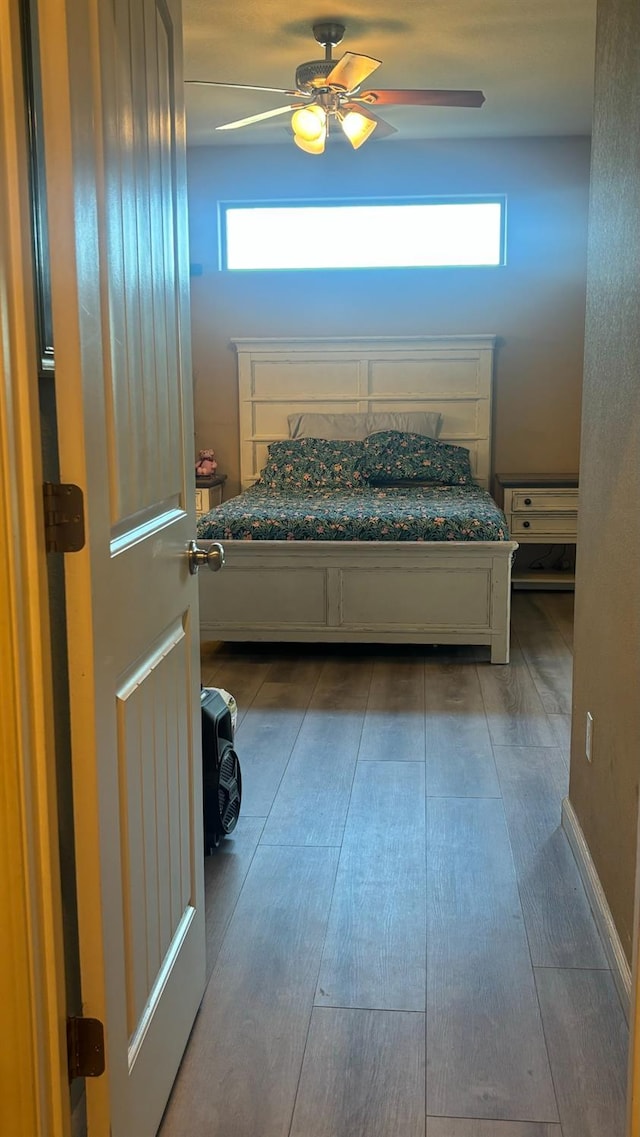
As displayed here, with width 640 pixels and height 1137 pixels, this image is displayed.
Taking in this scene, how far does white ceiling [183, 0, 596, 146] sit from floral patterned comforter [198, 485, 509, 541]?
83.1 inches

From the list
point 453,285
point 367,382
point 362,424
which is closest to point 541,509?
point 362,424

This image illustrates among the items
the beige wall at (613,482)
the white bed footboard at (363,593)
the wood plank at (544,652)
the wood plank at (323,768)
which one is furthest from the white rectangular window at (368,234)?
the beige wall at (613,482)

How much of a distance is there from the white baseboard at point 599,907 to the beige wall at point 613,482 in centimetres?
4

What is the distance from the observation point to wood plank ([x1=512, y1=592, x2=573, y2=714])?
3.92m

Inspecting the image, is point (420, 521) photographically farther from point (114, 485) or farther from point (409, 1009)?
point (114, 485)

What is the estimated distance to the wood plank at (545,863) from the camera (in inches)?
84.0

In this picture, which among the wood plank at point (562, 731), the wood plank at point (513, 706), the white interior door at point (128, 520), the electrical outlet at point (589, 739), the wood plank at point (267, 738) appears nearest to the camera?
the white interior door at point (128, 520)

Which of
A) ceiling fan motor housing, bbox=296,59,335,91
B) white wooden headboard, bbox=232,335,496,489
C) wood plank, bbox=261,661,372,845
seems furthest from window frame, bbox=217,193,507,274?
wood plank, bbox=261,661,372,845

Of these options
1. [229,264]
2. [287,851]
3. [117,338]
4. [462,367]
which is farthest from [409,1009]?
[229,264]

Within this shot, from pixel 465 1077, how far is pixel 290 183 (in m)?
5.61

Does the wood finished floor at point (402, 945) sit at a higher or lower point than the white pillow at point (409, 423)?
lower

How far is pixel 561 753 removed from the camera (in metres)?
3.30

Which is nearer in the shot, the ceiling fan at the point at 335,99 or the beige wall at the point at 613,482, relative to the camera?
the beige wall at the point at 613,482

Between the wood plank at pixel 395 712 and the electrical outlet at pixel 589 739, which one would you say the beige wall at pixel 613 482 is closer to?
the electrical outlet at pixel 589 739
